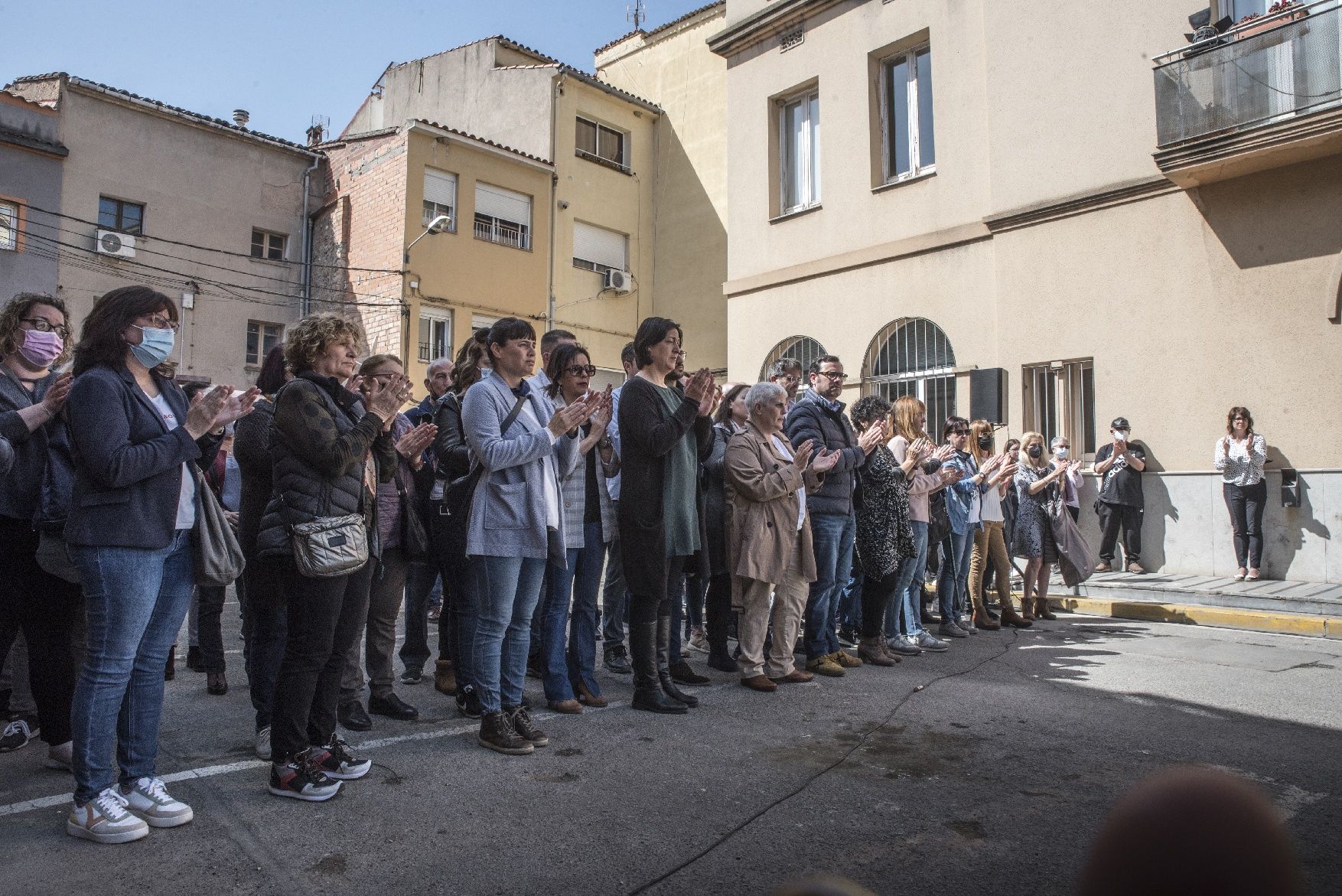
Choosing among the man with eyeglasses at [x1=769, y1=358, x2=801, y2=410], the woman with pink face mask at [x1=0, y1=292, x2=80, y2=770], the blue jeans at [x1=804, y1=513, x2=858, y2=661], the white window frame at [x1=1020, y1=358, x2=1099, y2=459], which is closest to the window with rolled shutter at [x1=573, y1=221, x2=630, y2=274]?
the white window frame at [x1=1020, y1=358, x2=1099, y2=459]

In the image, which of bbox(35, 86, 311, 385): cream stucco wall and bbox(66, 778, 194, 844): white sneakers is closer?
bbox(66, 778, 194, 844): white sneakers

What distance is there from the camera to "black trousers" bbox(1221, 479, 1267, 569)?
10.7 meters

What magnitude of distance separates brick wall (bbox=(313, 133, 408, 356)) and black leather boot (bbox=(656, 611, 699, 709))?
658 inches

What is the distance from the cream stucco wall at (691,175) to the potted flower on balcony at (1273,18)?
13872 millimetres

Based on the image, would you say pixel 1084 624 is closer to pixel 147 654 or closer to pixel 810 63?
pixel 147 654

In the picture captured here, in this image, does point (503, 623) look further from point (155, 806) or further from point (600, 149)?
point (600, 149)

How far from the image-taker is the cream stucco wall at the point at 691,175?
2427 centimetres

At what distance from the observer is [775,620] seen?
6.01 meters

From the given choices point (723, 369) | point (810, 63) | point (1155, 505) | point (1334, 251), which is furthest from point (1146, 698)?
point (723, 369)

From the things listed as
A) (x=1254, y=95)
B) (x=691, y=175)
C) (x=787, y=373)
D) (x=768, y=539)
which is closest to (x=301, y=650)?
(x=768, y=539)

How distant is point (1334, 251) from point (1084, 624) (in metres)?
5.50

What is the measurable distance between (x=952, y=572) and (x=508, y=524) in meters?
4.98

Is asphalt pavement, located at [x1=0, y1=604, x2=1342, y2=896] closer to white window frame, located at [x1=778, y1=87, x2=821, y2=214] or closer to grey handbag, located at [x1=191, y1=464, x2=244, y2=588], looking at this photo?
grey handbag, located at [x1=191, y1=464, x2=244, y2=588]

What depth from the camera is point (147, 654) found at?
3.44m
